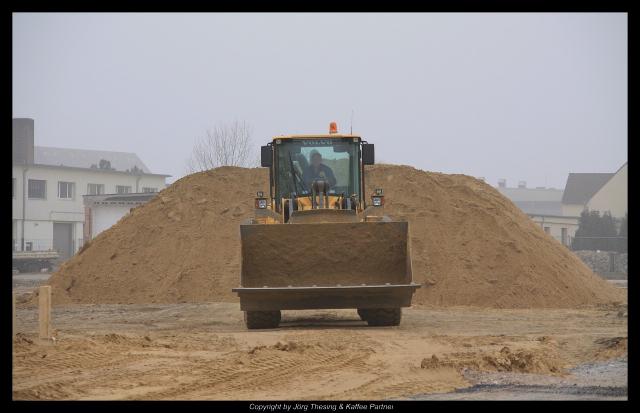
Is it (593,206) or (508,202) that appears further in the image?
(593,206)

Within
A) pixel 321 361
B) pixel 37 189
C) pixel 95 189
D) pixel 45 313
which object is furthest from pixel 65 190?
pixel 321 361

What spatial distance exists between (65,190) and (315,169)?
41272 millimetres

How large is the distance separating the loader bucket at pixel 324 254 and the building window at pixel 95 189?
43519mm

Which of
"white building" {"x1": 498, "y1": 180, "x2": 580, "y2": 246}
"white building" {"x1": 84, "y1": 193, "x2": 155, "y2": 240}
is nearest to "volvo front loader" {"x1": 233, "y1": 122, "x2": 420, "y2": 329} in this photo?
"white building" {"x1": 84, "y1": 193, "x2": 155, "y2": 240}

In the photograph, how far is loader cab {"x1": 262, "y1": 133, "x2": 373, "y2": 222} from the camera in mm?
15641

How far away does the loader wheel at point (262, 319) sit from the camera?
14.4 m

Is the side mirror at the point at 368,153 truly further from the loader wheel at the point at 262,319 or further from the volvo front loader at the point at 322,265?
the loader wheel at the point at 262,319

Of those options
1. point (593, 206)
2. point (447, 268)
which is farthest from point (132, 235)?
point (593, 206)

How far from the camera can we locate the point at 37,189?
52812 millimetres

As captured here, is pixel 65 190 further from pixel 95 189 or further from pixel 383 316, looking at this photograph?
pixel 383 316
